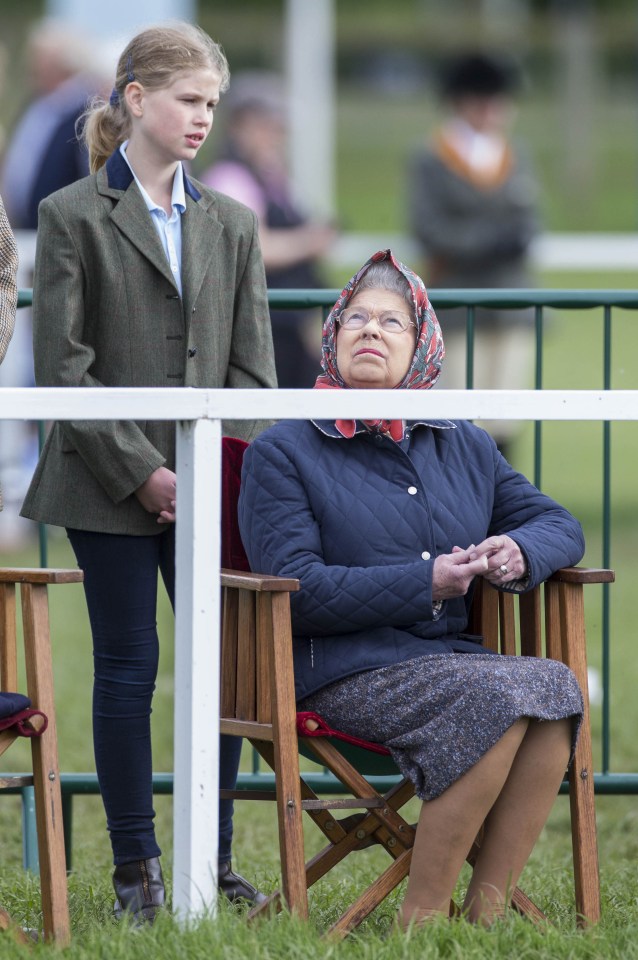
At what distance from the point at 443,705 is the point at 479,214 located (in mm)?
7156

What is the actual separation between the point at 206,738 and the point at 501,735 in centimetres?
53

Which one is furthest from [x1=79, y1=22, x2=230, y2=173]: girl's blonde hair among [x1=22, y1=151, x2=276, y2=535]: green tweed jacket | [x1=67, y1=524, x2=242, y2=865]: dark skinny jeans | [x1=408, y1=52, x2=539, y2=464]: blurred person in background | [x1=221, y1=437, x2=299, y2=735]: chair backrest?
[x1=408, y1=52, x2=539, y2=464]: blurred person in background

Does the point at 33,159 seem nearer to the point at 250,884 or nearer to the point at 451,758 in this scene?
the point at 250,884

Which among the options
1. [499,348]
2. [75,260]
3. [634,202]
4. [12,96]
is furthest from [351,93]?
[75,260]

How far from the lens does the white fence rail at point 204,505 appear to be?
9.66ft

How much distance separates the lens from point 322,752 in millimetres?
3188

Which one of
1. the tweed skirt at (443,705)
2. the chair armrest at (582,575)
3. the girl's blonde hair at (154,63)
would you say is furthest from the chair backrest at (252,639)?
the girl's blonde hair at (154,63)

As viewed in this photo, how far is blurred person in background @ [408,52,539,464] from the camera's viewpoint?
994 centimetres

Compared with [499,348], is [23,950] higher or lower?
lower

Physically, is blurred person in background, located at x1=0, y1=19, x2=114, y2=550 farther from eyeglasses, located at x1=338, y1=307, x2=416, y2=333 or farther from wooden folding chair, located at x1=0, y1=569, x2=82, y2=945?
wooden folding chair, located at x1=0, y1=569, x2=82, y2=945

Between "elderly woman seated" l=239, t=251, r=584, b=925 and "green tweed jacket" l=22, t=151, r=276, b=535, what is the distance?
29cm

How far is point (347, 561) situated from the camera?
11.0 feet

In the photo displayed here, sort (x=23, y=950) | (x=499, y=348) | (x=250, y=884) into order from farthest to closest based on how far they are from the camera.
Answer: (x=499, y=348) < (x=250, y=884) < (x=23, y=950)

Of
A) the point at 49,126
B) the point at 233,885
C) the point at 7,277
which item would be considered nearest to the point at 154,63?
the point at 7,277
